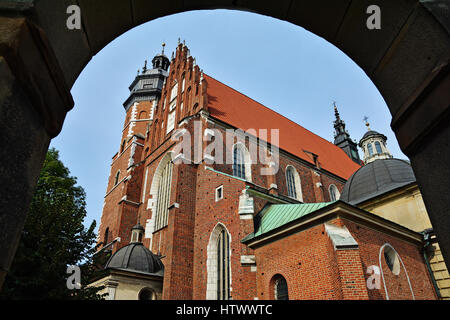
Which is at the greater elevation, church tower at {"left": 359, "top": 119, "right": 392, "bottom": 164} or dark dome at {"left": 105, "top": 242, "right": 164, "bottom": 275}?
church tower at {"left": 359, "top": 119, "right": 392, "bottom": 164}

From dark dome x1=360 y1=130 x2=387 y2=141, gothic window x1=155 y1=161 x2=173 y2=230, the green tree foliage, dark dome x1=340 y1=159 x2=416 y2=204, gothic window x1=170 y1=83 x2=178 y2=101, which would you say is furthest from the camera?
gothic window x1=170 y1=83 x2=178 y2=101

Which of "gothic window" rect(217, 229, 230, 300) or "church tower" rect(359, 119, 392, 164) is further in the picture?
"church tower" rect(359, 119, 392, 164)

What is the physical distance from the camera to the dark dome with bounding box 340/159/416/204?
1545cm

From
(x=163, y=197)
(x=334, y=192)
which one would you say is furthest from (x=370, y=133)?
(x=163, y=197)

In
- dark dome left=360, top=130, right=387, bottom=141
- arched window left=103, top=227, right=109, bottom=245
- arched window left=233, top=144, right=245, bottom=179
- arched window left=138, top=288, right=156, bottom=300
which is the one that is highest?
dark dome left=360, top=130, right=387, bottom=141

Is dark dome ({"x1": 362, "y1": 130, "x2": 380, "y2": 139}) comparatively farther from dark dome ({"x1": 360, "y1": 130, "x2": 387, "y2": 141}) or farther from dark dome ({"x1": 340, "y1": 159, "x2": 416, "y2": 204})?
dark dome ({"x1": 340, "y1": 159, "x2": 416, "y2": 204})

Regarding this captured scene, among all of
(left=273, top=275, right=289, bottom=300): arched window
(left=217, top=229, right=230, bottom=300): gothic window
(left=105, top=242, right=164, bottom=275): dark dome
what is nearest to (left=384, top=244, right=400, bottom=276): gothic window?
(left=273, top=275, right=289, bottom=300): arched window

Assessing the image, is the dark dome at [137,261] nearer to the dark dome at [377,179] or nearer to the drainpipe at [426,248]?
the dark dome at [377,179]

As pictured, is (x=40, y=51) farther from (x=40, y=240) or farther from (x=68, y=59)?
(x=40, y=240)

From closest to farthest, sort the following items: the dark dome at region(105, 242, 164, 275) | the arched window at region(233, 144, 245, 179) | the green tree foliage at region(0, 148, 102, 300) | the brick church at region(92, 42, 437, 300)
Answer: the green tree foliage at region(0, 148, 102, 300) → the brick church at region(92, 42, 437, 300) → the dark dome at region(105, 242, 164, 275) → the arched window at region(233, 144, 245, 179)

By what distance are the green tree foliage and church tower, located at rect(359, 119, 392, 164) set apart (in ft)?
56.9

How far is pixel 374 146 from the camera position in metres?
21.1

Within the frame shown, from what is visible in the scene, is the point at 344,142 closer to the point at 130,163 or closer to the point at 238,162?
the point at 238,162

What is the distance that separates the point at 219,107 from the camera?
20.3 metres
